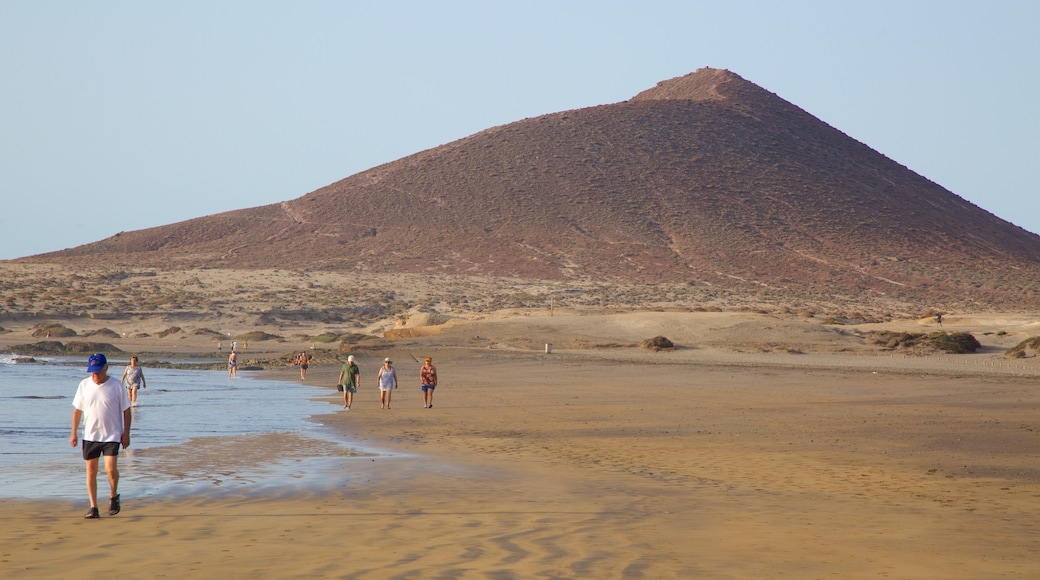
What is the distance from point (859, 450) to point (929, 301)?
212 ft

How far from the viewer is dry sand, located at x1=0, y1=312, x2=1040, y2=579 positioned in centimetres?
788

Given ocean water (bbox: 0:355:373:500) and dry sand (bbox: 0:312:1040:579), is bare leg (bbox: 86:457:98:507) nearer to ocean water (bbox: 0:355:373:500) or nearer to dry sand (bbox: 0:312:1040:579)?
dry sand (bbox: 0:312:1040:579)

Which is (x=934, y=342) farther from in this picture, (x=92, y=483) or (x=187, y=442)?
(x=92, y=483)

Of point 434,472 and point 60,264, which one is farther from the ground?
point 60,264

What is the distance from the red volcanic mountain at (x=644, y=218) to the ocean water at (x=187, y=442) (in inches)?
Result: 2044

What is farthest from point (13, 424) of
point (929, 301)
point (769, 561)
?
point (929, 301)

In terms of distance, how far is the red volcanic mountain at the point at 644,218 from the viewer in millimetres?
81375

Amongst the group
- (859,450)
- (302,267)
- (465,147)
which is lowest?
(859,450)

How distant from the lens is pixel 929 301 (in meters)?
75.4

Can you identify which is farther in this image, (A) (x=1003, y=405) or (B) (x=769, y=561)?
(A) (x=1003, y=405)

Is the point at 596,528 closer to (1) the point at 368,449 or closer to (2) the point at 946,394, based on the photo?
(1) the point at 368,449

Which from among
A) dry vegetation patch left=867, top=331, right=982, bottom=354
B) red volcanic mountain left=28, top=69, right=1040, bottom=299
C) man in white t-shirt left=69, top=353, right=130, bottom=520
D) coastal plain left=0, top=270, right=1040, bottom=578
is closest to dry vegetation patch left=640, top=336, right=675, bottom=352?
dry vegetation patch left=867, top=331, right=982, bottom=354

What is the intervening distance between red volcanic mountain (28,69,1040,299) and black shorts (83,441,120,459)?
67.3 meters

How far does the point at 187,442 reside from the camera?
53.7ft
